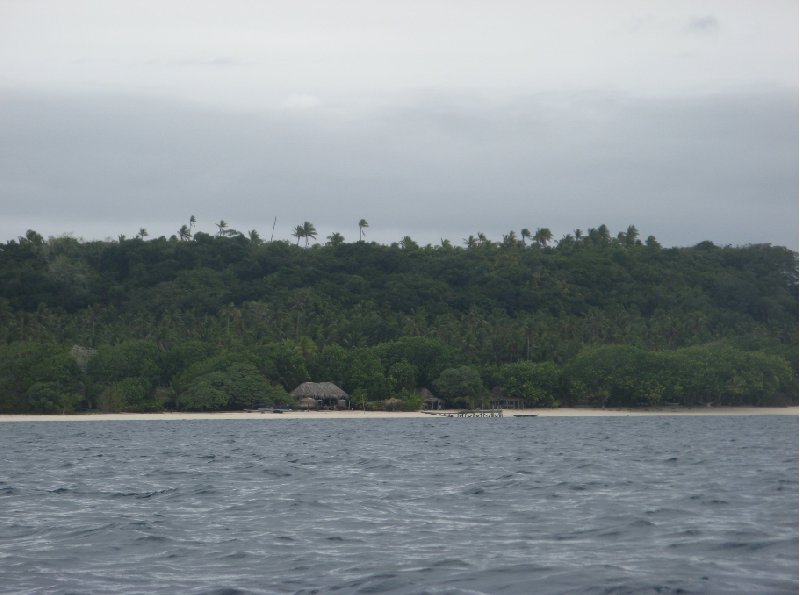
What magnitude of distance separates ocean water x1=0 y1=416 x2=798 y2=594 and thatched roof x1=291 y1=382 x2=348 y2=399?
206 ft

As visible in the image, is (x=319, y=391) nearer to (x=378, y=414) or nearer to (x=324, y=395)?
(x=324, y=395)

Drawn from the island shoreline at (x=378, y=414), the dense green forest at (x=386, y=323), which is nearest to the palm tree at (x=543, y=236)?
the dense green forest at (x=386, y=323)

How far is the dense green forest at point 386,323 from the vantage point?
94.2 meters

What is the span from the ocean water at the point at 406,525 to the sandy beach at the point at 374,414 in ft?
178

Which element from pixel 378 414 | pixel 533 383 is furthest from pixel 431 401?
pixel 533 383

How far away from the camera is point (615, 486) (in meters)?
25.2

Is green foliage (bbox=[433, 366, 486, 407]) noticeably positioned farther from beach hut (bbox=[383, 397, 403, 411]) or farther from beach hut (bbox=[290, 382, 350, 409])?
beach hut (bbox=[290, 382, 350, 409])

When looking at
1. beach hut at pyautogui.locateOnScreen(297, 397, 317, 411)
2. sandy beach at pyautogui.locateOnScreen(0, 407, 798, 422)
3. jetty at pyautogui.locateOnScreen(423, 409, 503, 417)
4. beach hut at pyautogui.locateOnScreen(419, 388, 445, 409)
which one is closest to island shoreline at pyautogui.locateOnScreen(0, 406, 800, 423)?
sandy beach at pyautogui.locateOnScreen(0, 407, 798, 422)

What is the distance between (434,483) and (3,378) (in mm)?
75551

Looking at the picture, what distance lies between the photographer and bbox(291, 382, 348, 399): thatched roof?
100656 millimetres

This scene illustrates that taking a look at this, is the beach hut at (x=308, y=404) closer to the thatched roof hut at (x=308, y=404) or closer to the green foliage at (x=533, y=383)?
the thatched roof hut at (x=308, y=404)

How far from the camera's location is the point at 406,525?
1973cm

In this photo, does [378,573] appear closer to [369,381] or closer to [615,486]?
[615,486]

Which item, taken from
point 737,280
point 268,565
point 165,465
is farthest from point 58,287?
point 268,565
